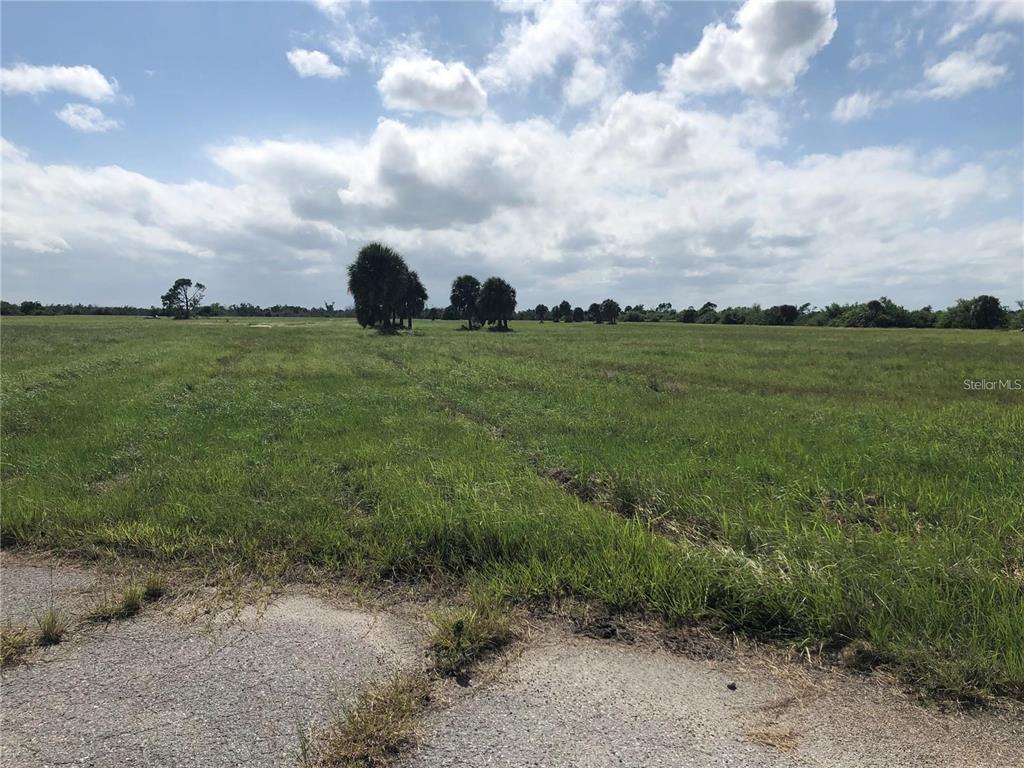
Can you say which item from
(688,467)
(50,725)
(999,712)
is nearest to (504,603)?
(50,725)

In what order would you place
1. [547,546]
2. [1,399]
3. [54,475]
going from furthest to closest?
1. [1,399]
2. [54,475]
3. [547,546]

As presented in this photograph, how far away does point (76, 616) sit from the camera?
12.2ft

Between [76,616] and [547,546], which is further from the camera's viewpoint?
[547,546]

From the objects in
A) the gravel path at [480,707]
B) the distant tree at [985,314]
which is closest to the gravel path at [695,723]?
the gravel path at [480,707]

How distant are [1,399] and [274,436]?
9418mm

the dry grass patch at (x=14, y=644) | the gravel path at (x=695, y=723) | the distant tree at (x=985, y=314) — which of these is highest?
the distant tree at (x=985, y=314)

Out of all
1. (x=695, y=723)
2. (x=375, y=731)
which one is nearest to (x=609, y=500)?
(x=695, y=723)

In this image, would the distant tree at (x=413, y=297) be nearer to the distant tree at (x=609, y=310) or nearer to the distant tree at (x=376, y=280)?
the distant tree at (x=376, y=280)

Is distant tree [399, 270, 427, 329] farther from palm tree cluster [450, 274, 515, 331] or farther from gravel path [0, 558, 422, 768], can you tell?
gravel path [0, 558, 422, 768]

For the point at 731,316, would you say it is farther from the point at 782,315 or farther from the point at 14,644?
the point at 14,644

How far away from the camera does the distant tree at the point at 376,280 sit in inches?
2525

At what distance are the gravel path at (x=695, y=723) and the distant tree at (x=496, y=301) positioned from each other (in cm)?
8108

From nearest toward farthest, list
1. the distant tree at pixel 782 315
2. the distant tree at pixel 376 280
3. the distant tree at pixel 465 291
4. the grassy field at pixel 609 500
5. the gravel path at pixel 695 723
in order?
the gravel path at pixel 695 723 → the grassy field at pixel 609 500 → the distant tree at pixel 376 280 → the distant tree at pixel 465 291 → the distant tree at pixel 782 315

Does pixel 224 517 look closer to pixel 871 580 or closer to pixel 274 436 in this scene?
pixel 274 436
